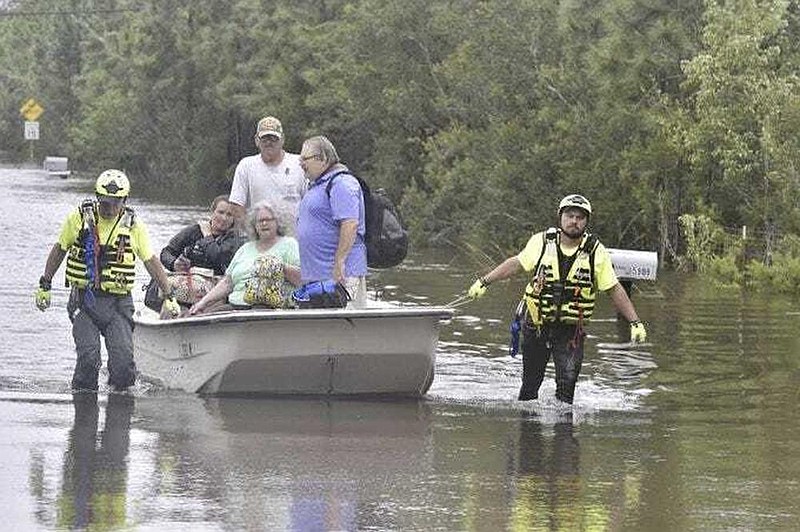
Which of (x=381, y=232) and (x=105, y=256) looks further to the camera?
(x=381, y=232)

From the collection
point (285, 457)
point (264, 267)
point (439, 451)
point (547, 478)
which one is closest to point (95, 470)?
point (285, 457)

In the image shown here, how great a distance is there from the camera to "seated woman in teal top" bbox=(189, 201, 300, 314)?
14.4 meters

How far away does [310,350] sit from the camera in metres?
14.0

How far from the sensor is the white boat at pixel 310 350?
13812mm

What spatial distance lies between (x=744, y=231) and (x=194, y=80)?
185ft

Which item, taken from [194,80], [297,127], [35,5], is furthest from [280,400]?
[35,5]

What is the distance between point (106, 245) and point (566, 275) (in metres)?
3.21

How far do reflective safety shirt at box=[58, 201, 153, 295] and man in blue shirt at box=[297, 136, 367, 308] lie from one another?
1115mm

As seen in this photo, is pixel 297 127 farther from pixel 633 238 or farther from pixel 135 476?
pixel 135 476

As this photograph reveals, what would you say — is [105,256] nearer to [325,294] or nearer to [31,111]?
[325,294]

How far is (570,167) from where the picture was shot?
37000 millimetres

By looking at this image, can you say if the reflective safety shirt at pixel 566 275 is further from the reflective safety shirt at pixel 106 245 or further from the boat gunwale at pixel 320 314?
the reflective safety shirt at pixel 106 245

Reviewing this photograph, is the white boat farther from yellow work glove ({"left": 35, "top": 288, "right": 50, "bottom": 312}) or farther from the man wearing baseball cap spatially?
the man wearing baseball cap

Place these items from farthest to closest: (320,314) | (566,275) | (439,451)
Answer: (320,314) → (566,275) → (439,451)
